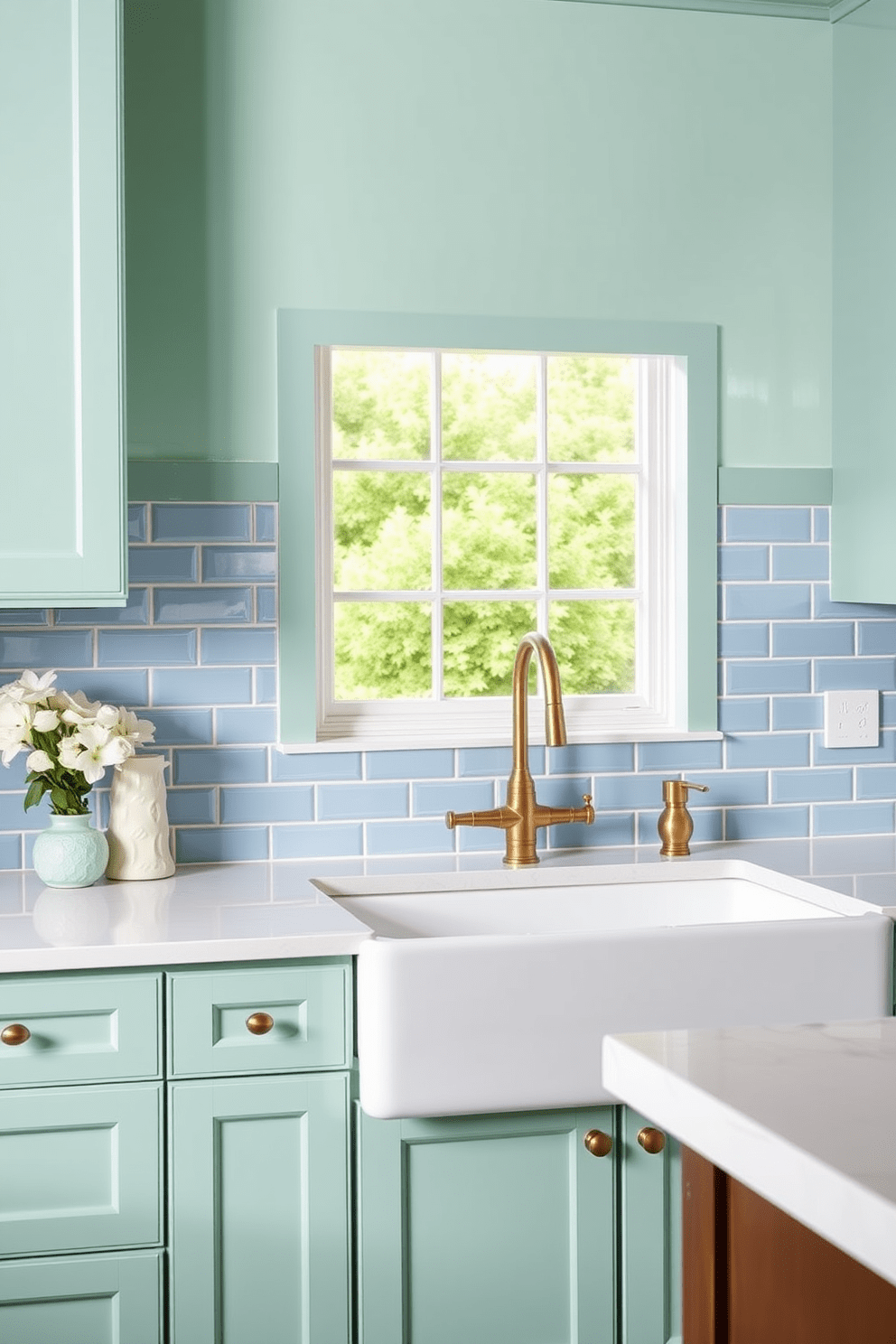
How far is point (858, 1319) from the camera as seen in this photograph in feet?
3.45

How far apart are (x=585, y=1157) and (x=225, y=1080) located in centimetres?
57

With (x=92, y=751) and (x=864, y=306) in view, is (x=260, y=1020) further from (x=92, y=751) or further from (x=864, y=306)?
(x=864, y=306)

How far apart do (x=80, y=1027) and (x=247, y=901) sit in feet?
1.31

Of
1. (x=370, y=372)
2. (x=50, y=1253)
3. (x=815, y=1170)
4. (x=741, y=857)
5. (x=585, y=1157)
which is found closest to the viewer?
(x=815, y=1170)

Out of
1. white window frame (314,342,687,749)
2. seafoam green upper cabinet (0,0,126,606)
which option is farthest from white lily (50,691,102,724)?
white window frame (314,342,687,749)

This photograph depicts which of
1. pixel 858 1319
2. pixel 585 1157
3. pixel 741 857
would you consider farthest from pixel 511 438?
pixel 858 1319

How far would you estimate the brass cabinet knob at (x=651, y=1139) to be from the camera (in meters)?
2.37

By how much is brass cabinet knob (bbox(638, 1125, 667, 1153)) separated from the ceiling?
7.11ft

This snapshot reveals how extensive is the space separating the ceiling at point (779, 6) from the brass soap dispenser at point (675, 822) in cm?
157

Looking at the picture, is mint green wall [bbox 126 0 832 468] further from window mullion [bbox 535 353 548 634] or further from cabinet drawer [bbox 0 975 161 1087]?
cabinet drawer [bbox 0 975 161 1087]

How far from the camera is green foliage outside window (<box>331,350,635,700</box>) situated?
335cm

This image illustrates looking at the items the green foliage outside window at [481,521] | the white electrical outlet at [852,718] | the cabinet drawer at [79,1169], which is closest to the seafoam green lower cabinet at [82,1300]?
the cabinet drawer at [79,1169]

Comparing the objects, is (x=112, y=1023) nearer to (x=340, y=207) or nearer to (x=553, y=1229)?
(x=553, y=1229)

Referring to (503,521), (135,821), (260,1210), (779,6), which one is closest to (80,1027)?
(260,1210)
